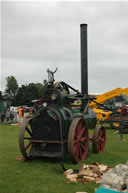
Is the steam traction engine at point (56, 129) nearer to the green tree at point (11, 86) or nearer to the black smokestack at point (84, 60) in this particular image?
the black smokestack at point (84, 60)

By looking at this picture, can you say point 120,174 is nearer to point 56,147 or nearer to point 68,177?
point 68,177

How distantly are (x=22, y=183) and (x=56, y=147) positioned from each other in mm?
1601

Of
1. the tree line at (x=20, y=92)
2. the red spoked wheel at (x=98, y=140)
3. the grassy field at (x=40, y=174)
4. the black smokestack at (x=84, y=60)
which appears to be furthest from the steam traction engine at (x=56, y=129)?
the tree line at (x=20, y=92)

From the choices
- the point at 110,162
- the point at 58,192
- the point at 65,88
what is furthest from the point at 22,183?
the point at 65,88

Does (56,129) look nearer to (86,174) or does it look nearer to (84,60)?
(86,174)

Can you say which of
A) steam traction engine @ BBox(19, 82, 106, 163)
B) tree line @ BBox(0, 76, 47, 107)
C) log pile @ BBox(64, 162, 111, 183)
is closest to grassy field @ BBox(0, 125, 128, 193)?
log pile @ BBox(64, 162, 111, 183)

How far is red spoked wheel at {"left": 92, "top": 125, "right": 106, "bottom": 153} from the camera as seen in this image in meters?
7.19

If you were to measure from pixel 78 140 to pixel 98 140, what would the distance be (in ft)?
4.91

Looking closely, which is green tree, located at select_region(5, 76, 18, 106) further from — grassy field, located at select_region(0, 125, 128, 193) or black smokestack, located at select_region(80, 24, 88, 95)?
grassy field, located at select_region(0, 125, 128, 193)

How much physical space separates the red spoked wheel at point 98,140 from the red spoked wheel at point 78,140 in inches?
25.8

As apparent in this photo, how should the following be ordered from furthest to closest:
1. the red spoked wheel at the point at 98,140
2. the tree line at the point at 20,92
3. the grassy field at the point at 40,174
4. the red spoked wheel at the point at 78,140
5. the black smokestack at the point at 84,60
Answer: the tree line at the point at 20,92 → the black smokestack at the point at 84,60 → the red spoked wheel at the point at 98,140 → the red spoked wheel at the point at 78,140 → the grassy field at the point at 40,174

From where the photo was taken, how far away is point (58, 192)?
4148 mm

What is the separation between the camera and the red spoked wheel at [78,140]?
5.69 meters

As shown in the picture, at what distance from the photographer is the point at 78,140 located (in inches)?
239
